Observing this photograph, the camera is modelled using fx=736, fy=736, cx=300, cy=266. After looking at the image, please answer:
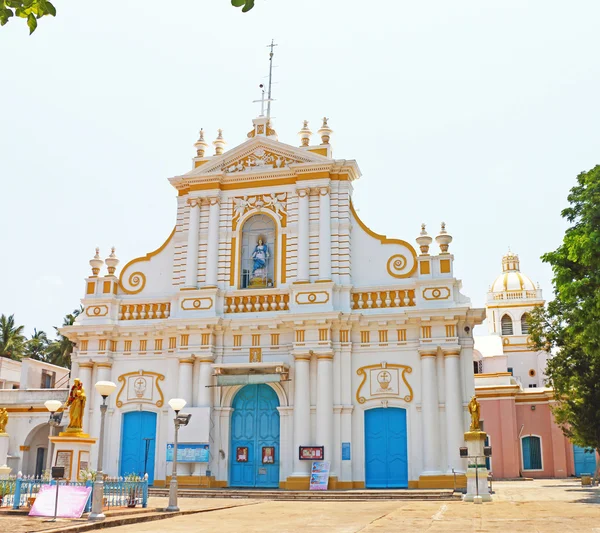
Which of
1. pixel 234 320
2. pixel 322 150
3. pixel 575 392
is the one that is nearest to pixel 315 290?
pixel 234 320

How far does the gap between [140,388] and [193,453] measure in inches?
143

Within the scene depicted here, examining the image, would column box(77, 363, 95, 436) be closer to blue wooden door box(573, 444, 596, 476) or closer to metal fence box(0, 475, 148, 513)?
metal fence box(0, 475, 148, 513)

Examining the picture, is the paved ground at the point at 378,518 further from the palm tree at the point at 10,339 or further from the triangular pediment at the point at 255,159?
the palm tree at the point at 10,339

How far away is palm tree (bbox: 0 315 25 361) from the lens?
54.1 m

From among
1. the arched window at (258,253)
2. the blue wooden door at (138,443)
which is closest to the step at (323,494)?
the blue wooden door at (138,443)

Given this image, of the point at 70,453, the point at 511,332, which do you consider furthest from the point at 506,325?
the point at 70,453

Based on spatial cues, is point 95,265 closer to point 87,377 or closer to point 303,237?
point 87,377

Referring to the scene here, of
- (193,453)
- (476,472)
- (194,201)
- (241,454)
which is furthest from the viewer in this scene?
(194,201)

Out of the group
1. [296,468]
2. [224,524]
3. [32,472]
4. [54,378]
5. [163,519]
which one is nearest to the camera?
[224,524]

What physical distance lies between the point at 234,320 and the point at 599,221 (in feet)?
42.5

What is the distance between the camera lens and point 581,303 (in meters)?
20.3

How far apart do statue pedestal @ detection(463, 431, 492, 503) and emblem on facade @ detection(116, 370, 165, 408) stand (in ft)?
37.9

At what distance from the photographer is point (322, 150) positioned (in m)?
28.2

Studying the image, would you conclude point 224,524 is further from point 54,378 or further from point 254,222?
point 54,378
